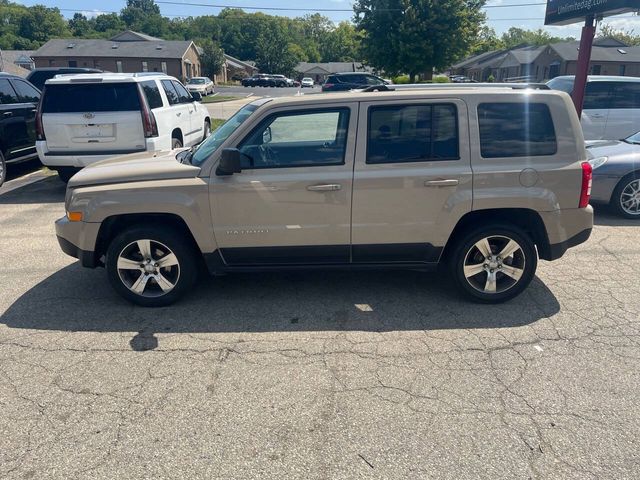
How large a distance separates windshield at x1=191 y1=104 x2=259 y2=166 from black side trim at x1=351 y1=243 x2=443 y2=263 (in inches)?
58.0

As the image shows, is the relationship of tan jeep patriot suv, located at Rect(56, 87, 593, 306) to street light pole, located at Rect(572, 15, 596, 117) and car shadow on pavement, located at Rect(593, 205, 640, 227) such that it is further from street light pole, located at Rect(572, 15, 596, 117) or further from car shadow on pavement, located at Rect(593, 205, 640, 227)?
street light pole, located at Rect(572, 15, 596, 117)

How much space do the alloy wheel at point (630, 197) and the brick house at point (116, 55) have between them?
6382cm

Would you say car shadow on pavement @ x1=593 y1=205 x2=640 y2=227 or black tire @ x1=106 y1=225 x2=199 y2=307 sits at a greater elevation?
black tire @ x1=106 y1=225 x2=199 y2=307

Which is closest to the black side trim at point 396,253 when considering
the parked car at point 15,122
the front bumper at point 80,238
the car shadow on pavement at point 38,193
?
the front bumper at point 80,238

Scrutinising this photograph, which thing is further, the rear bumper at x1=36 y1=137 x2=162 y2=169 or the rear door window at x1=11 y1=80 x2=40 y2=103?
the rear door window at x1=11 y1=80 x2=40 y2=103

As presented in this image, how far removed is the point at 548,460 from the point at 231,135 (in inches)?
124

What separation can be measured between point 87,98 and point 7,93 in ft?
8.71

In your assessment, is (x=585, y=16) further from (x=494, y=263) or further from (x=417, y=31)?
(x=417, y=31)

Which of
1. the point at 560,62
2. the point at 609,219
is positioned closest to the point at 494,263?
the point at 609,219

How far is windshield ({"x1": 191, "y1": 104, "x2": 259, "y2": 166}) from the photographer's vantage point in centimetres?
419

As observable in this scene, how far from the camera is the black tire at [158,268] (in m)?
4.08

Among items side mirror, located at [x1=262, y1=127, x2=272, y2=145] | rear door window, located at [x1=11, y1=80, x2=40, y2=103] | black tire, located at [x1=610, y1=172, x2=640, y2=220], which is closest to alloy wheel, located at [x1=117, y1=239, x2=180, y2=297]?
side mirror, located at [x1=262, y1=127, x2=272, y2=145]

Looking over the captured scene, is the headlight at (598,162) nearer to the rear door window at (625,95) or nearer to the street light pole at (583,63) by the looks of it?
the street light pole at (583,63)

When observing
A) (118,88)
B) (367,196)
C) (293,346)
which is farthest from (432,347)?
(118,88)
